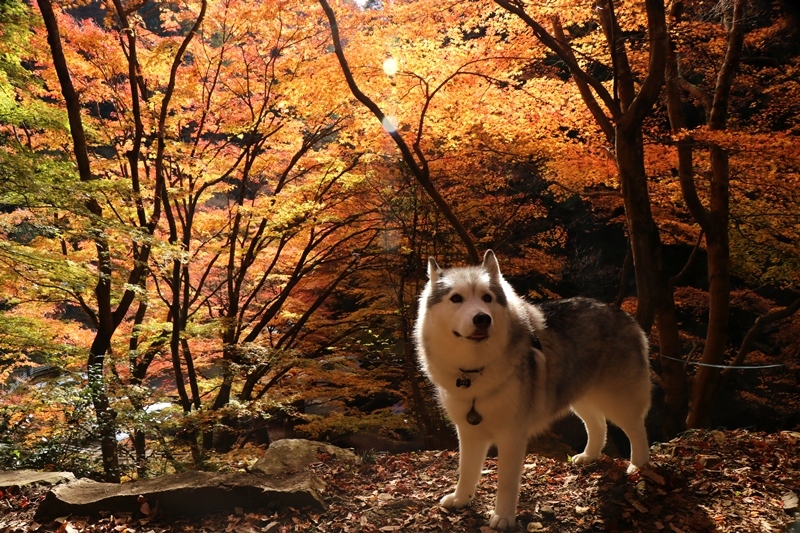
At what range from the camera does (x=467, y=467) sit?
3793 millimetres

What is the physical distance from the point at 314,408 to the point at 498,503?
1368 centimetres

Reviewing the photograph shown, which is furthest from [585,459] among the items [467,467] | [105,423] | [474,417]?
[105,423]

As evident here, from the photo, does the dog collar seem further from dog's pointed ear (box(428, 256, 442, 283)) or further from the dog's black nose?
dog's pointed ear (box(428, 256, 442, 283))

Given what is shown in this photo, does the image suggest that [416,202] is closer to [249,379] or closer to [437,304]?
[249,379]

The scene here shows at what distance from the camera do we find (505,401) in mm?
3520

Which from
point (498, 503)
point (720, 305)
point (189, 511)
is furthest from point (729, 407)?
point (189, 511)

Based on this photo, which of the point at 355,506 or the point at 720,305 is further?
the point at 720,305

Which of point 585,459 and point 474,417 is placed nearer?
point 474,417

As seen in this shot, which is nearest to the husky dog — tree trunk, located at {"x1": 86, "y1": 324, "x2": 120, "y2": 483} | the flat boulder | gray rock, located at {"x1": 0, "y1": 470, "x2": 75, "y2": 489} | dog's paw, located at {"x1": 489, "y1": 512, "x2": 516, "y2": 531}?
dog's paw, located at {"x1": 489, "y1": 512, "x2": 516, "y2": 531}

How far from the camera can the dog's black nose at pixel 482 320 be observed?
3203mm

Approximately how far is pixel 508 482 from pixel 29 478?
14.0ft

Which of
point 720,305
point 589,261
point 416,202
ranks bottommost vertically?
point 720,305

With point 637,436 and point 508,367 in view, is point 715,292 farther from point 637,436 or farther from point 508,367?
point 508,367

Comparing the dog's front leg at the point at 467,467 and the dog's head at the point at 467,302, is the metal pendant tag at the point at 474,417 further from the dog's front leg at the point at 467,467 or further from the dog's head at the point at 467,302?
the dog's head at the point at 467,302
